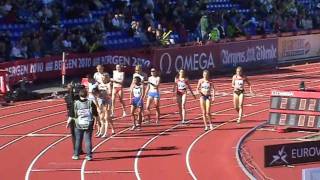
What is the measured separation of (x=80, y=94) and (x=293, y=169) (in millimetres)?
4654

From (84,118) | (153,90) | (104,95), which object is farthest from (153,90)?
(84,118)

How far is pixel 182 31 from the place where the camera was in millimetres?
37219

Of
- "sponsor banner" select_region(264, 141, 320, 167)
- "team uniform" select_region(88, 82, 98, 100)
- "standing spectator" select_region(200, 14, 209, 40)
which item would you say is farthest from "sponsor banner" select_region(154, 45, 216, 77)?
"sponsor banner" select_region(264, 141, 320, 167)

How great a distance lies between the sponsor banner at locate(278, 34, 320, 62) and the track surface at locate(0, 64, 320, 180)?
14.4m

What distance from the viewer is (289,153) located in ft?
41.0

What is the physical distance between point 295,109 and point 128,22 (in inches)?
628

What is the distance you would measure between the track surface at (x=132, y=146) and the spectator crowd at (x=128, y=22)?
160 inches

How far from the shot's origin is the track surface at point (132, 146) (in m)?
15.6

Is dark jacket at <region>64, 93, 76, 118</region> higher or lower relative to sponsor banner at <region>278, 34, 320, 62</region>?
lower

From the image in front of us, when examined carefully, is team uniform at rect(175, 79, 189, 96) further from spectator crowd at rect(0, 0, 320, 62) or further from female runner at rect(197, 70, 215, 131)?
spectator crowd at rect(0, 0, 320, 62)

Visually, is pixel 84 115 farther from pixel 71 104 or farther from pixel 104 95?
pixel 104 95

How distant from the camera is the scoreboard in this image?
65.2 feet

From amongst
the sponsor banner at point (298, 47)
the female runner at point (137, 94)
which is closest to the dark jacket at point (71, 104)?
the female runner at point (137, 94)

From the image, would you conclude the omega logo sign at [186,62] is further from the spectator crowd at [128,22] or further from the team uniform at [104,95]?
the team uniform at [104,95]
